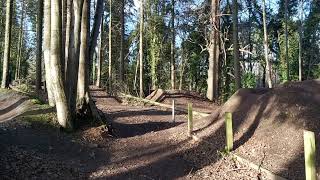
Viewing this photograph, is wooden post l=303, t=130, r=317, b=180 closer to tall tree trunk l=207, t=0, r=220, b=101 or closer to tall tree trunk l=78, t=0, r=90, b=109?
tall tree trunk l=78, t=0, r=90, b=109

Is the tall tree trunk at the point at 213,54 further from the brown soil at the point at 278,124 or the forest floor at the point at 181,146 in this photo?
the brown soil at the point at 278,124

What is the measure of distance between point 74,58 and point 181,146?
4.44m

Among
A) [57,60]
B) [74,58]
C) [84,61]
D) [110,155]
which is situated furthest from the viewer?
[84,61]

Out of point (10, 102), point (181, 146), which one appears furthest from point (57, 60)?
point (10, 102)

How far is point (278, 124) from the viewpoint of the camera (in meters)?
10.4

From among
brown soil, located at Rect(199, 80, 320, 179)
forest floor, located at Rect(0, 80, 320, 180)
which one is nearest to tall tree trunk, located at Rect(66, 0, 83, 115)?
forest floor, located at Rect(0, 80, 320, 180)

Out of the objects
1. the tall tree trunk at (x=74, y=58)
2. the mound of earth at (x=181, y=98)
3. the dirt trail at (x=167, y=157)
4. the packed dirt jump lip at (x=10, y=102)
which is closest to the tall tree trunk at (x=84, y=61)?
the tall tree trunk at (x=74, y=58)

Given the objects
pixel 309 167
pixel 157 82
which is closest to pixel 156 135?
pixel 309 167

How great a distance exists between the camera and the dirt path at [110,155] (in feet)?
29.6

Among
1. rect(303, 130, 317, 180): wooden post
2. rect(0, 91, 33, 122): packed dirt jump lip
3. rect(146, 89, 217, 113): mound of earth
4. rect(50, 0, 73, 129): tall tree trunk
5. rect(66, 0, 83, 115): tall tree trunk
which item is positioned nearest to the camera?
rect(303, 130, 317, 180): wooden post

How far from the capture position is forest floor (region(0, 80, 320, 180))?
898cm

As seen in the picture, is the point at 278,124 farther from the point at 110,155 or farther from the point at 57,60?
the point at 57,60

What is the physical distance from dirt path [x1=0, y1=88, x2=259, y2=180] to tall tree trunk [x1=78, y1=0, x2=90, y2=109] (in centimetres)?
112

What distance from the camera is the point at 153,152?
1124 centimetres
